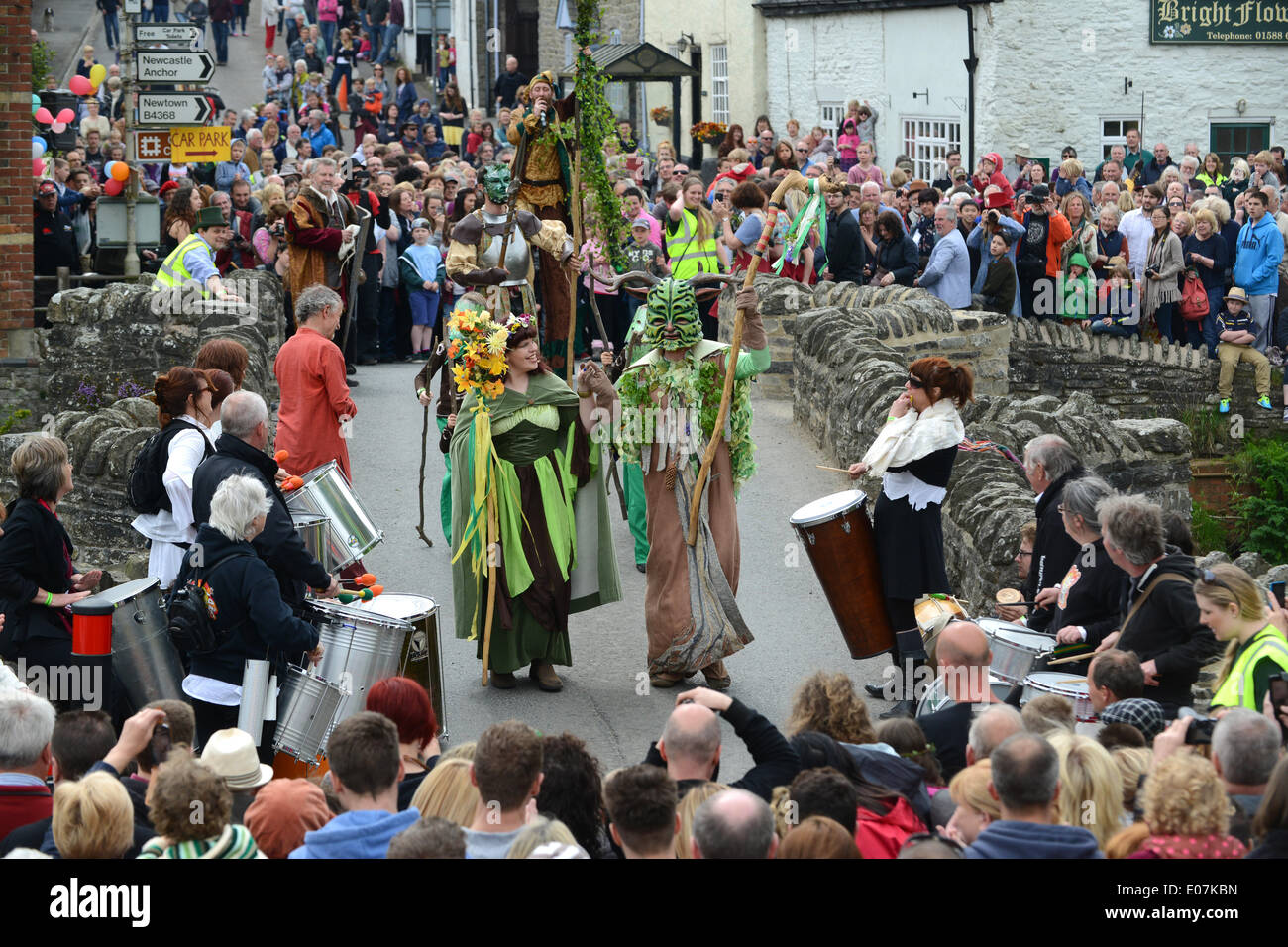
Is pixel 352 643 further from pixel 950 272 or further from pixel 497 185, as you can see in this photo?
pixel 950 272

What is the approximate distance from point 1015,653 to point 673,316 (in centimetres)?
263

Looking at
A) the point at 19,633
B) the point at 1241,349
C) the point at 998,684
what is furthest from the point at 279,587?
the point at 1241,349

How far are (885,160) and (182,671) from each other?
906 inches

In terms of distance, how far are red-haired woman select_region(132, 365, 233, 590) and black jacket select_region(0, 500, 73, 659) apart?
1.77 ft

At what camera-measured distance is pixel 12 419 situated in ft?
49.9

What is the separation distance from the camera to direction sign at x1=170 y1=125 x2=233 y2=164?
51.3ft

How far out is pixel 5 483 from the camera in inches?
443

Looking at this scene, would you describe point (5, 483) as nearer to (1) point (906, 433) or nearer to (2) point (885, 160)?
(1) point (906, 433)

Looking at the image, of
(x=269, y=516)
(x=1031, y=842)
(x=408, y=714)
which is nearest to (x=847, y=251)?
(x=269, y=516)

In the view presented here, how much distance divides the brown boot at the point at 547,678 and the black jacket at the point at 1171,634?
3.14 m

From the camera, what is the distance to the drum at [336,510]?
322 inches

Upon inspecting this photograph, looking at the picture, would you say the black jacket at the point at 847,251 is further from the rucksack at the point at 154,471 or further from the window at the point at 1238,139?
the window at the point at 1238,139

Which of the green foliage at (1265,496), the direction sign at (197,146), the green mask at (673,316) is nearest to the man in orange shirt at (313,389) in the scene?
the green mask at (673,316)

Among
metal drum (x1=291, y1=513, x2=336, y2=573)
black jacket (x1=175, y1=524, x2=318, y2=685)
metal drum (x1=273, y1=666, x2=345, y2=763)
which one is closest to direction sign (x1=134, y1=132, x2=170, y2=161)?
metal drum (x1=291, y1=513, x2=336, y2=573)
